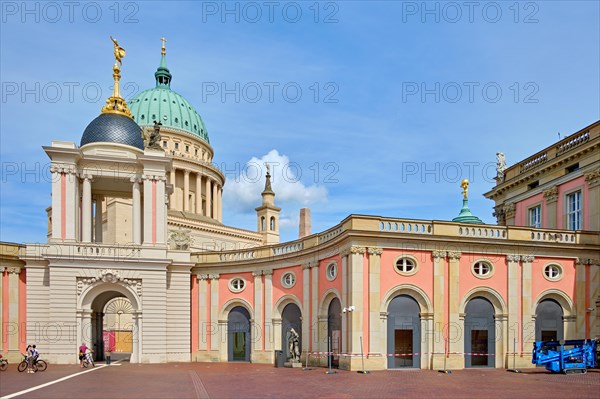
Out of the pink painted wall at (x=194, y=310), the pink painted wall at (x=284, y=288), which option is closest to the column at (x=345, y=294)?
the pink painted wall at (x=284, y=288)

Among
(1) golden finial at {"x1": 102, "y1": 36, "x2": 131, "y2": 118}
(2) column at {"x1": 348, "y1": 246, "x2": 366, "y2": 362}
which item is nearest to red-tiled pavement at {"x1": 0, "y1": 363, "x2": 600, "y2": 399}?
(2) column at {"x1": 348, "y1": 246, "x2": 366, "y2": 362}

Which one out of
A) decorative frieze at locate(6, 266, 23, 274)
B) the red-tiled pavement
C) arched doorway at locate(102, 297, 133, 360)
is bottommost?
arched doorway at locate(102, 297, 133, 360)

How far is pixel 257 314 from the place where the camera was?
37.7 m

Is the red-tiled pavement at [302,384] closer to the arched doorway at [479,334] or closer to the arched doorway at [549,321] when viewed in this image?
the arched doorway at [479,334]

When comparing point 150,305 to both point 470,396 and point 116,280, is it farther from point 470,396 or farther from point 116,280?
point 470,396

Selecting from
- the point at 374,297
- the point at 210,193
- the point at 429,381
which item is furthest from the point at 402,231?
the point at 210,193

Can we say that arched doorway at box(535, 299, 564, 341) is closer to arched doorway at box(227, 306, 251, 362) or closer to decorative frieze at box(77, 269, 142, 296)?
arched doorway at box(227, 306, 251, 362)

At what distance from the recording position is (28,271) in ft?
118

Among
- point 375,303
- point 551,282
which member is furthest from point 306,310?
point 551,282

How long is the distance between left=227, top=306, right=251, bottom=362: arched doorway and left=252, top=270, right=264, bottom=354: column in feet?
2.44

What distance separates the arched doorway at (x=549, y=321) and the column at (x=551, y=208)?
7257mm

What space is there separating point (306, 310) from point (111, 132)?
1888cm

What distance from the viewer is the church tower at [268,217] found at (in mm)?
79000

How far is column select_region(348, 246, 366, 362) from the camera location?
28.8 meters
